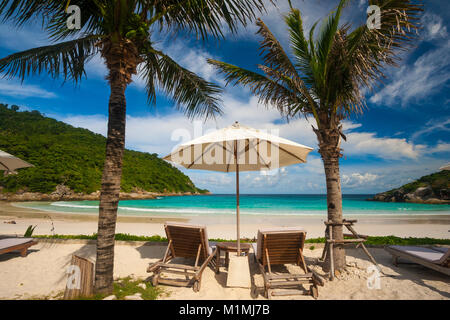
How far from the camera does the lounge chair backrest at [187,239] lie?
3.77m

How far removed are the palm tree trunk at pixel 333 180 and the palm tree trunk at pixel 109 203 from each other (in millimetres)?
3813

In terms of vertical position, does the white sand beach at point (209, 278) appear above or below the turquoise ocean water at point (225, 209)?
above

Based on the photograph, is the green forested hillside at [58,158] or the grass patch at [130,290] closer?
the grass patch at [130,290]

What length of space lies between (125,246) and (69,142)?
141 feet

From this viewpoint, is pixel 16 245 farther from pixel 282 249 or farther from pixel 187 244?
pixel 282 249

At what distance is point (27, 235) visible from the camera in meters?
5.69

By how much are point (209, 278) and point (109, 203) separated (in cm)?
227

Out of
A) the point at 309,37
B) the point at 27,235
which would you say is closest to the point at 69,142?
the point at 27,235

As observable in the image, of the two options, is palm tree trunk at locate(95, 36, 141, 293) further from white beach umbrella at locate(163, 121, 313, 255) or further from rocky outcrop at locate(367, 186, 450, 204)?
rocky outcrop at locate(367, 186, 450, 204)

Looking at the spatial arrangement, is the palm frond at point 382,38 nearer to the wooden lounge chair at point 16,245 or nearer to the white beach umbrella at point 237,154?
the white beach umbrella at point 237,154

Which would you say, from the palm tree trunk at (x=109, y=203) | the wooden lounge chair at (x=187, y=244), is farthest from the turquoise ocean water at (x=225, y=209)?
the palm tree trunk at (x=109, y=203)

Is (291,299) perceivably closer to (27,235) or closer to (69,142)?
(27,235)

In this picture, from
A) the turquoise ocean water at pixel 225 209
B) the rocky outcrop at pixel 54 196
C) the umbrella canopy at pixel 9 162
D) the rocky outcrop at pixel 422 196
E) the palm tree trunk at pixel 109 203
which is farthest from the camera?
the rocky outcrop at pixel 422 196

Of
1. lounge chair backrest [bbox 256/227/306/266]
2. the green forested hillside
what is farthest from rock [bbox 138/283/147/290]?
the green forested hillside
